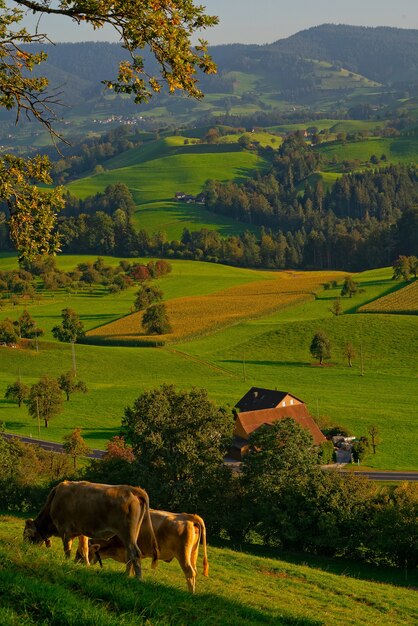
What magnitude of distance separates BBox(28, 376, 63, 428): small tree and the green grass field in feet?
4.50

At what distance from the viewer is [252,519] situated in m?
41.1

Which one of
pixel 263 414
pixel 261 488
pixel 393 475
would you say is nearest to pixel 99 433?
pixel 263 414

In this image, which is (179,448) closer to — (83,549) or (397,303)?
(83,549)

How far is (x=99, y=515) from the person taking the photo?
19828 millimetres

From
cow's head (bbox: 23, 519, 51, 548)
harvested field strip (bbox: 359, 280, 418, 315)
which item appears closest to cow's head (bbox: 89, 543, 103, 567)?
cow's head (bbox: 23, 519, 51, 548)

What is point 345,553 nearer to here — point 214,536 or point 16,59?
point 214,536

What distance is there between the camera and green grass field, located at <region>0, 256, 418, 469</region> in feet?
260

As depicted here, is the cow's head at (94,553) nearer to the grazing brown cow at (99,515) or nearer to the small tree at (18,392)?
the grazing brown cow at (99,515)

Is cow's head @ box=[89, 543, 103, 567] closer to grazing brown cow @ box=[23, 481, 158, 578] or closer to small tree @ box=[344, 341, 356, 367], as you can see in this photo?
grazing brown cow @ box=[23, 481, 158, 578]

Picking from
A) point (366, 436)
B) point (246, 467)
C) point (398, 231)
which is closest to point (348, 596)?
point (246, 467)

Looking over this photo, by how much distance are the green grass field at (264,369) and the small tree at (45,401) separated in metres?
1.37

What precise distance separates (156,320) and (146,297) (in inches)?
798

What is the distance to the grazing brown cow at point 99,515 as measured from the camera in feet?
64.2

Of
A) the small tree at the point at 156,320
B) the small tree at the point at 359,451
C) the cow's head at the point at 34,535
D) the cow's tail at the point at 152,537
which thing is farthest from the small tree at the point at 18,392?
the cow's tail at the point at 152,537
